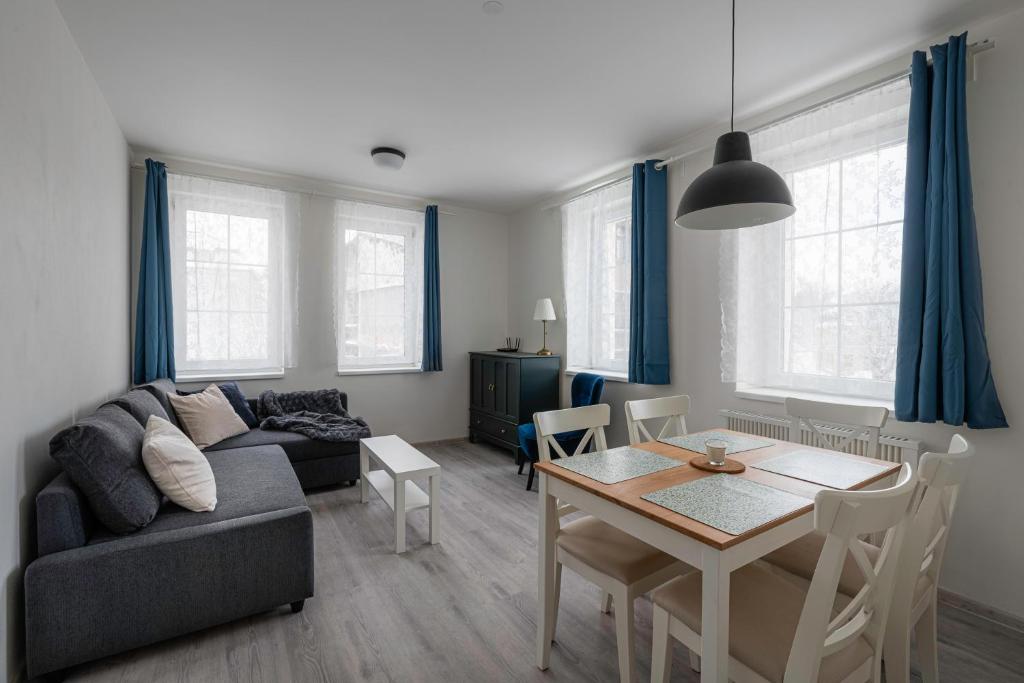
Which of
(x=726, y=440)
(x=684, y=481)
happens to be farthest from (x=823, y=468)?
(x=684, y=481)

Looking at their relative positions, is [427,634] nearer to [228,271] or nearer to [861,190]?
[861,190]

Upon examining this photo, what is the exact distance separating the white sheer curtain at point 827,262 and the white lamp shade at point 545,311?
1781mm

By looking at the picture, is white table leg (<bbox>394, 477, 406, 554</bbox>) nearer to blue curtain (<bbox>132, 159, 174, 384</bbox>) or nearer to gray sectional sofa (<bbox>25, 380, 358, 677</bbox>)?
gray sectional sofa (<bbox>25, 380, 358, 677</bbox>)

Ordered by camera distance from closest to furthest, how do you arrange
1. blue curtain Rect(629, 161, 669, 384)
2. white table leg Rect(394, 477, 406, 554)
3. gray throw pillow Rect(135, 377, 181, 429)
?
white table leg Rect(394, 477, 406, 554) < gray throw pillow Rect(135, 377, 181, 429) < blue curtain Rect(629, 161, 669, 384)

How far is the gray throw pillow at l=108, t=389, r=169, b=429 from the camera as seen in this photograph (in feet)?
8.25

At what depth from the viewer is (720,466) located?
1.80 metres

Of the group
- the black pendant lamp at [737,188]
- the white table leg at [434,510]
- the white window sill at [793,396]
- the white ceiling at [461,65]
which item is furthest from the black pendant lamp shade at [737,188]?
the white table leg at [434,510]

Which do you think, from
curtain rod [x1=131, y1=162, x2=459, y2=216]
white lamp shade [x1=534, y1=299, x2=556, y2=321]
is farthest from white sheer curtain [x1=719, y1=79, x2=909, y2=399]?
curtain rod [x1=131, y1=162, x2=459, y2=216]

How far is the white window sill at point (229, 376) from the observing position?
154 inches

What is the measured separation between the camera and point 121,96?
284 centimetres

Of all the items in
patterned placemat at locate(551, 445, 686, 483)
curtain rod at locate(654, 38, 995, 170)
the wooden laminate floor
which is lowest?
the wooden laminate floor

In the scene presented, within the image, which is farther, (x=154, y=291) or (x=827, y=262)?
(x=154, y=291)

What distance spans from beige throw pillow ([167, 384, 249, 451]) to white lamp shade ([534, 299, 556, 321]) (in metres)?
2.75

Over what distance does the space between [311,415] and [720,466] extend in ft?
11.0
